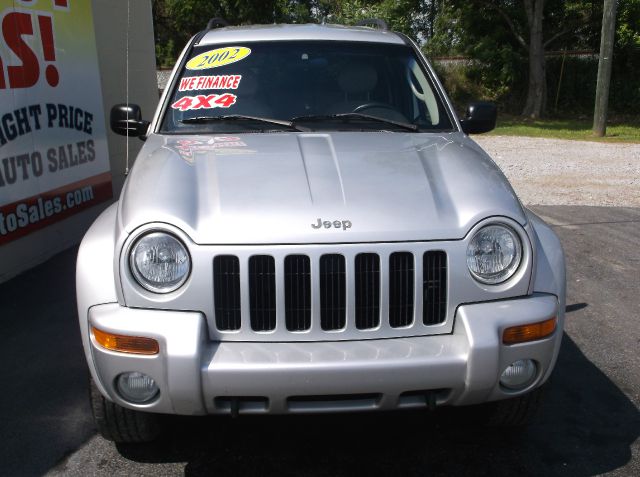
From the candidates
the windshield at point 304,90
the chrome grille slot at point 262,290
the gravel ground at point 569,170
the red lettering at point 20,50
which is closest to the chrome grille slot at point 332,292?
the chrome grille slot at point 262,290

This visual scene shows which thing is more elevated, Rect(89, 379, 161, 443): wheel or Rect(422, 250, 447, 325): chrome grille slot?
Rect(422, 250, 447, 325): chrome grille slot

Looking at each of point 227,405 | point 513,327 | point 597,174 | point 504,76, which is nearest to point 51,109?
point 227,405

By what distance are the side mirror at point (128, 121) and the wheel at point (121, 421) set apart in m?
1.81

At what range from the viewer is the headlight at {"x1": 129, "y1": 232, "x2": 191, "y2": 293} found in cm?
258

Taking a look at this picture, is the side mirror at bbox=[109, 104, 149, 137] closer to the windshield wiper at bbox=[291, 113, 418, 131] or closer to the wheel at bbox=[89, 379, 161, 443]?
the windshield wiper at bbox=[291, 113, 418, 131]

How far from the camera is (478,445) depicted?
318 cm

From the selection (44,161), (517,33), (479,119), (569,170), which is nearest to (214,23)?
(44,161)

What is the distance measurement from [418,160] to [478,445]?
136cm

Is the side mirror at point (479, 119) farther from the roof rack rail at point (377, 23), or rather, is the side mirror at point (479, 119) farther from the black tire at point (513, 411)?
the black tire at point (513, 411)

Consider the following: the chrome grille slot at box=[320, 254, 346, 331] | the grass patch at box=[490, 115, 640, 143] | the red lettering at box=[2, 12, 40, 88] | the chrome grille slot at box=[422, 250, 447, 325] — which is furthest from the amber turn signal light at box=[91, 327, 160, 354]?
the grass patch at box=[490, 115, 640, 143]

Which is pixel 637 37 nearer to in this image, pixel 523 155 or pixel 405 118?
pixel 523 155

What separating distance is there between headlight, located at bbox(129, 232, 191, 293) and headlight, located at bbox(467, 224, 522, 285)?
3.66 ft

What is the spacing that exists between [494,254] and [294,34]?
228 centimetres

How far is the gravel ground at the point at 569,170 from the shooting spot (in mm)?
9570
